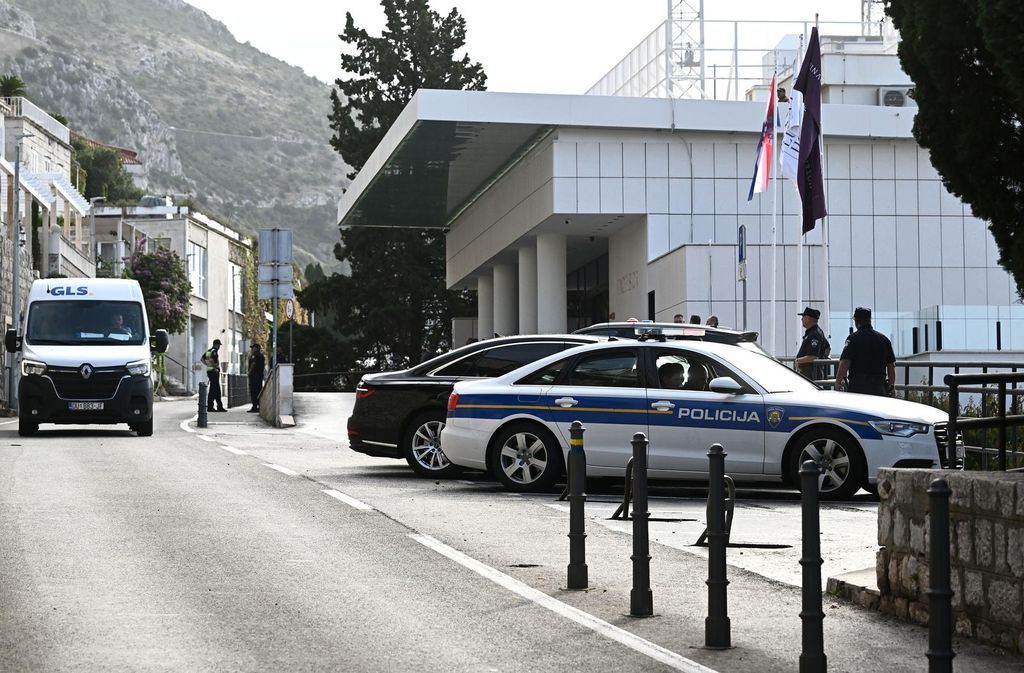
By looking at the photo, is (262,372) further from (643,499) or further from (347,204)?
(643,499)

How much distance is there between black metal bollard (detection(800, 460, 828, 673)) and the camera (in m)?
6.67

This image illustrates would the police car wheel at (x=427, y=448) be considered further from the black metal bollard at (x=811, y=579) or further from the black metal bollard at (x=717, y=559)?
the black metal bollard at (x=811, y=579)

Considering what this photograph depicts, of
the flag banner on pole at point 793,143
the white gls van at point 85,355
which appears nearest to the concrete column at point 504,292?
the flag banner on pole at point 793,143

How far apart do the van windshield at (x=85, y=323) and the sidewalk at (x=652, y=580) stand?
8939 millimetres

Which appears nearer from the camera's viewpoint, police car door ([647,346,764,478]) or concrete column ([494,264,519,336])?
police car door ([647,346,764,478])

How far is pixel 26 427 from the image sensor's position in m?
25.5

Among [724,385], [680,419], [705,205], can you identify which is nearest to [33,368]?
[680,419]

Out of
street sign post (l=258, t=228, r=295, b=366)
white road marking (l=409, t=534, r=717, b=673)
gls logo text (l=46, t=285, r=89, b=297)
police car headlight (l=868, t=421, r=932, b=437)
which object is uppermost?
street sign post (l=258, t=228, r=295, b=366)

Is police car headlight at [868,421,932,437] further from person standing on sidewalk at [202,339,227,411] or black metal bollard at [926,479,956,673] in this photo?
person standing on sidewalk at [202,339,227,411]

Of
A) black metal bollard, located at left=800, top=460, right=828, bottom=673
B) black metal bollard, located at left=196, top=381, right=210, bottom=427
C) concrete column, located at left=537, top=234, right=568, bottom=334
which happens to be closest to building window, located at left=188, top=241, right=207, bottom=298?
concrete column, located at left=537, top=234, right=568, bottom=334

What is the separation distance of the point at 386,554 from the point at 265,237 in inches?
894

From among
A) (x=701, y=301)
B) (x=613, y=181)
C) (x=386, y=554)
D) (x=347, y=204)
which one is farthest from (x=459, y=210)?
(x=386, y=554)

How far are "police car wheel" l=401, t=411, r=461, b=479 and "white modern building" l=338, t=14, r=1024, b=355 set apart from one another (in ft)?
63.0

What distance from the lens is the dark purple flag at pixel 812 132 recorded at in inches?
1064
